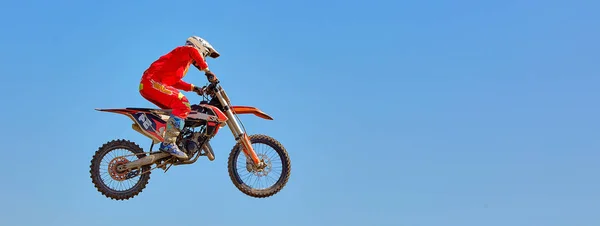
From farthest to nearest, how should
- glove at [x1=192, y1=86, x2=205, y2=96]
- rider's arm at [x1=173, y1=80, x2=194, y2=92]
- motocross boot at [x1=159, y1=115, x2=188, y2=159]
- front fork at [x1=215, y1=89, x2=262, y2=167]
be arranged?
rider's arm at [x1=173, y1=80, x2=194, y2=92] < glove at [x1=192, y1=86, x2=205, y2=96] < front fork at [x1=215, y1=89, x2=262, y2=167] < motocross boot at [x1=159, y1=115, x2=188, y2=159]

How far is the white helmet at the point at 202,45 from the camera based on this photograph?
2728cm

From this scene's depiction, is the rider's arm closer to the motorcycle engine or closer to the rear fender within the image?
the rear fender

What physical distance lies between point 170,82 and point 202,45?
113cm

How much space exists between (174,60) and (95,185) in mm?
3394

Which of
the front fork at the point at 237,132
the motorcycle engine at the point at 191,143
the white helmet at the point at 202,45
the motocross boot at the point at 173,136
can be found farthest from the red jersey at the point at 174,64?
the motorcycle engine at the point at 191,143

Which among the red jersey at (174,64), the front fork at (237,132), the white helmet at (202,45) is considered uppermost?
the white helmet at (202,45)

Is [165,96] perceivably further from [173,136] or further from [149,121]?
[173,136]

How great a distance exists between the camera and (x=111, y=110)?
87.9 feet

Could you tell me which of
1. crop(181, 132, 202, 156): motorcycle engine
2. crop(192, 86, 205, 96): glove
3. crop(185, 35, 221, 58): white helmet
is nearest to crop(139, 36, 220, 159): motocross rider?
crop(185, 35, 221, 58): white helmet

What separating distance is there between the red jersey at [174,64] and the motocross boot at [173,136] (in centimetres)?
90

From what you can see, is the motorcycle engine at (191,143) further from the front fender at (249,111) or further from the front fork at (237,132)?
the front fender at (249,111)

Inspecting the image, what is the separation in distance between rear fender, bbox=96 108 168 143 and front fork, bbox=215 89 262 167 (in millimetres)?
1447

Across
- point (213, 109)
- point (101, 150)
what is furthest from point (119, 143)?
point (213, 109)

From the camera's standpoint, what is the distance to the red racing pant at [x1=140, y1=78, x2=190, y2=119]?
26.9 meters
